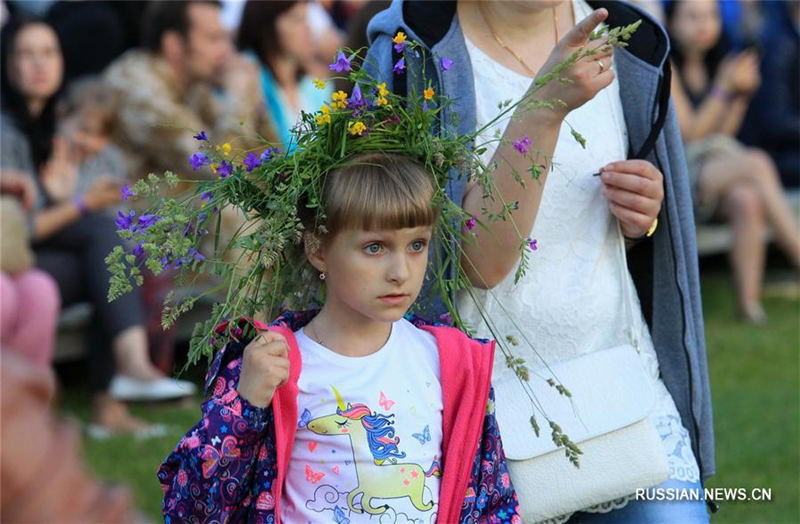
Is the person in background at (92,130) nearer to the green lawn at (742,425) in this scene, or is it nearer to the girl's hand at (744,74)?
the green lawn at (742,425)

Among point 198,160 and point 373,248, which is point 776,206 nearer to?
point 373,248

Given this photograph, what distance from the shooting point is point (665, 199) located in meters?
2.84

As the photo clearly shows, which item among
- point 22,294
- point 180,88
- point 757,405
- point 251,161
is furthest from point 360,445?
point 180,88

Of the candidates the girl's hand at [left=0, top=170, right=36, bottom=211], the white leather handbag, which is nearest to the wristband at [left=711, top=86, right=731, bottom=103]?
the girl's hand at [left=0, top=170, right=36, bottom=211]

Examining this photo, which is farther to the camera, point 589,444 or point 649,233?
point 649,233

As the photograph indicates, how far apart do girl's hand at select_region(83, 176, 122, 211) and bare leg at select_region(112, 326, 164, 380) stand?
0.66 m

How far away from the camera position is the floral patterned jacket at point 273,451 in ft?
7.34

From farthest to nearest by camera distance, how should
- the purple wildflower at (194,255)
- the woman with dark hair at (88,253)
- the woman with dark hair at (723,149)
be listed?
the woman with dark hair at (723,149)
the woman with dark hair at (88,253)
the purple wildflower at (194,255)

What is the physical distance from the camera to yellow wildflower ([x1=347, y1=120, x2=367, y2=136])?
2.33 metres

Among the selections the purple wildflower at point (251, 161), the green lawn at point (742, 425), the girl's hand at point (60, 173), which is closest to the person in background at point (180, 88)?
the girl's hand at point (60, 173)

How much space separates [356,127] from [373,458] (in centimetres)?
65

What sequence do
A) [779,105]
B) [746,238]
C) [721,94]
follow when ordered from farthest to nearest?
[779,105] < [721,94] < [746,238]

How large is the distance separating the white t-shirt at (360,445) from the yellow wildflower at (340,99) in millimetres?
493

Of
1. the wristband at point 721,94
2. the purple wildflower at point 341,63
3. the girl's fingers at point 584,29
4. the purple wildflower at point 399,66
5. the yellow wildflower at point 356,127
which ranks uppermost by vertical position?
the girl's fingers at point 584,29
